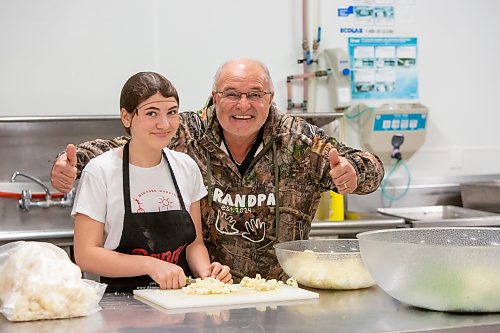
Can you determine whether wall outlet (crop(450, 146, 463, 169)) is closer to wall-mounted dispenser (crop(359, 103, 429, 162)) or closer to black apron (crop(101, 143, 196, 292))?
wall-mounted dispenser (crop(359, 103, 429, 162))

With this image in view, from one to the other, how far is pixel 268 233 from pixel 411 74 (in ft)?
7.37

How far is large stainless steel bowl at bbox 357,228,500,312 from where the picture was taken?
1.59 metres

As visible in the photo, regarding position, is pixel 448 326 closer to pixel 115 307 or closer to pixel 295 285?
pixel 295 285

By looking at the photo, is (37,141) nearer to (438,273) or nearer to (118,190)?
(118,190)

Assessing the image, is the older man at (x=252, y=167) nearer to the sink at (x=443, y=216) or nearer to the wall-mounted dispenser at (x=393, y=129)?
the sink at (x=443, y=216)

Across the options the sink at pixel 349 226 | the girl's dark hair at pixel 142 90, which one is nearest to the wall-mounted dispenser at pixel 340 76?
the sink at pixel 349 226

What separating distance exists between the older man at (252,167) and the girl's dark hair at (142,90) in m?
0.45

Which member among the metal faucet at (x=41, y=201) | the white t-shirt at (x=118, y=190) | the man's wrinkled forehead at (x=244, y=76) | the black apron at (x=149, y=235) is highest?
the man's wrinkled forehead at (x=244, y=76)

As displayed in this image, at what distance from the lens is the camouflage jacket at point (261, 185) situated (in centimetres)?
269

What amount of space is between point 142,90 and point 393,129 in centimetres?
263

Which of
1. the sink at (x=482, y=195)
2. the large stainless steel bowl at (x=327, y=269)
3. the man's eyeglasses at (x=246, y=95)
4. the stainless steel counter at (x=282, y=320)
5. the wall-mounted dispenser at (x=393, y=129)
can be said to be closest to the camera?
the stainless steel counter at (x=282, y=320)

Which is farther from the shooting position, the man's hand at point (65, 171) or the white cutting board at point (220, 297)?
the man's hand at point (65, 171)

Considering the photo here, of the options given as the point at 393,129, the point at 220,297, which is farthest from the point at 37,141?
the point at 220,297

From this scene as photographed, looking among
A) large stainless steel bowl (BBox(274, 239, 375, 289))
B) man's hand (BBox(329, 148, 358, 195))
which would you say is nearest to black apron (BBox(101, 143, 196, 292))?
large stainless steel bowl (BBox(274, 239, 375, 289))
